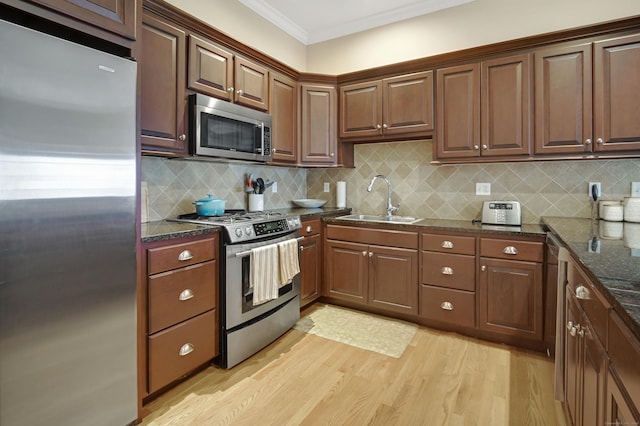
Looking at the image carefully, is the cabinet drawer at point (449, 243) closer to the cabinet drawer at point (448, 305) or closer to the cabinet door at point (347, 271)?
the cabinet drawer at point (448, 305)

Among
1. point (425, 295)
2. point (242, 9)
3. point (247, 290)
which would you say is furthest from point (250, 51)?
point (425, 295)

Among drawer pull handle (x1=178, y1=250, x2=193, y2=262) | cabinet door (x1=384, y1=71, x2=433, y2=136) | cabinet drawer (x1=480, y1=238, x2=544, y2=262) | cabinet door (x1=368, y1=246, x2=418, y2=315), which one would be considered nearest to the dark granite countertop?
cabinet drawer (x1=480, y1=238, x2=544, y2=262)

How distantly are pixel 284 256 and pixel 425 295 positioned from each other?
1225mm

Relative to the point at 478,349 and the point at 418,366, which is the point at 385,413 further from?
the point at 478,349

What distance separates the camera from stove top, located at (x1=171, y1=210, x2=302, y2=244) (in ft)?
6.88

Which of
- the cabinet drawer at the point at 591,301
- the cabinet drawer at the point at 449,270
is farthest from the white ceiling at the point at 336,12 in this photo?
the cabinet drawer at the point at 591,301

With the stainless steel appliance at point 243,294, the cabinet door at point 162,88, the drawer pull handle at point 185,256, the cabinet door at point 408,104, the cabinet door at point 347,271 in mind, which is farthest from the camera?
the cabinet door at point 347,271

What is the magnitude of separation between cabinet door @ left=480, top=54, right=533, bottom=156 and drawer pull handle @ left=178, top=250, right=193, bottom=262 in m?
2.35

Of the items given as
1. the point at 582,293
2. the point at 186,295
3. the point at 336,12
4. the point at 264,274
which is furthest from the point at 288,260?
the point at 336,12

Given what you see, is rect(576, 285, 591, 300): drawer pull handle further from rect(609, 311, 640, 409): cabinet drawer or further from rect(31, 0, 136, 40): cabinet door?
rect(31, 0, 136, 40): cabinet door

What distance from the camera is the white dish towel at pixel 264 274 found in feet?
7.22

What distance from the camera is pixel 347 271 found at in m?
3.09

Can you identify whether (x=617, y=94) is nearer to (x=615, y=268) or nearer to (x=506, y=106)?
(x=506, y=106)

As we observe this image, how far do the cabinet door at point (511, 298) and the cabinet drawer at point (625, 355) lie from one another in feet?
5.26
